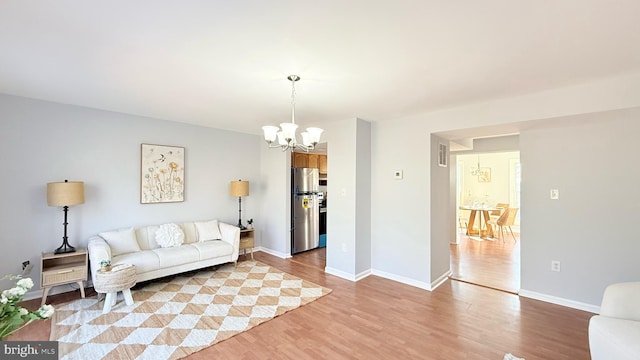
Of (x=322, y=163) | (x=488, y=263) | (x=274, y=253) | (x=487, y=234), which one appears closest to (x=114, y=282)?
(x=274, y=253)

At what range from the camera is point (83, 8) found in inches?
59.5

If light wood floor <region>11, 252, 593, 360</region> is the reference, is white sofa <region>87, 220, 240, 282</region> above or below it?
Answer: above

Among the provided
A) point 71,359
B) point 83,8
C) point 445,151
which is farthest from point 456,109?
point 71,359

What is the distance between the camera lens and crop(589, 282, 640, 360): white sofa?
5.41ft

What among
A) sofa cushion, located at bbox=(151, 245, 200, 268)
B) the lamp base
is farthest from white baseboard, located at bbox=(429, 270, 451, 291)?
the lamp base

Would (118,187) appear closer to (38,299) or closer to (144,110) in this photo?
(144,110)

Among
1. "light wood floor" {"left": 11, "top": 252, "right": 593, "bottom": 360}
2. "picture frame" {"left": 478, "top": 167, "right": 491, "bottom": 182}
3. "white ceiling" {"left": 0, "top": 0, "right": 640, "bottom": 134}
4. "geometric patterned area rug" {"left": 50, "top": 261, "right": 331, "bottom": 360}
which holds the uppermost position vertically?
"white ceiling" {"left": 0, "top": 0, "right": 640, "bottom": 134}

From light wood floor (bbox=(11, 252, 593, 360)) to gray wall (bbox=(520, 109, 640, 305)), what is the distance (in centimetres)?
39

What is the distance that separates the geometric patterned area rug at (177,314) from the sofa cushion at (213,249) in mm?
307

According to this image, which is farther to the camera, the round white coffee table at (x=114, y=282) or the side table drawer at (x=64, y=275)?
the side table drawer at (x=64, y=275)

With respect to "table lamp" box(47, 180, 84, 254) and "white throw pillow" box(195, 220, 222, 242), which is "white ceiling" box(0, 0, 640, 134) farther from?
"white throw pillow" box(195, 220, 222, 242)

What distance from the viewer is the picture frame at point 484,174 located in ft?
27.2

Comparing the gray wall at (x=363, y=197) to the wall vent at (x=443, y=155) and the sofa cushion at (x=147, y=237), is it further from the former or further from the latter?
the sofa cushion at (x=147, y=237)

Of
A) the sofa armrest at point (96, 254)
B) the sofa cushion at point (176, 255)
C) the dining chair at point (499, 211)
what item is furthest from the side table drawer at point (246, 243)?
the dining chair at point (499, 211)
